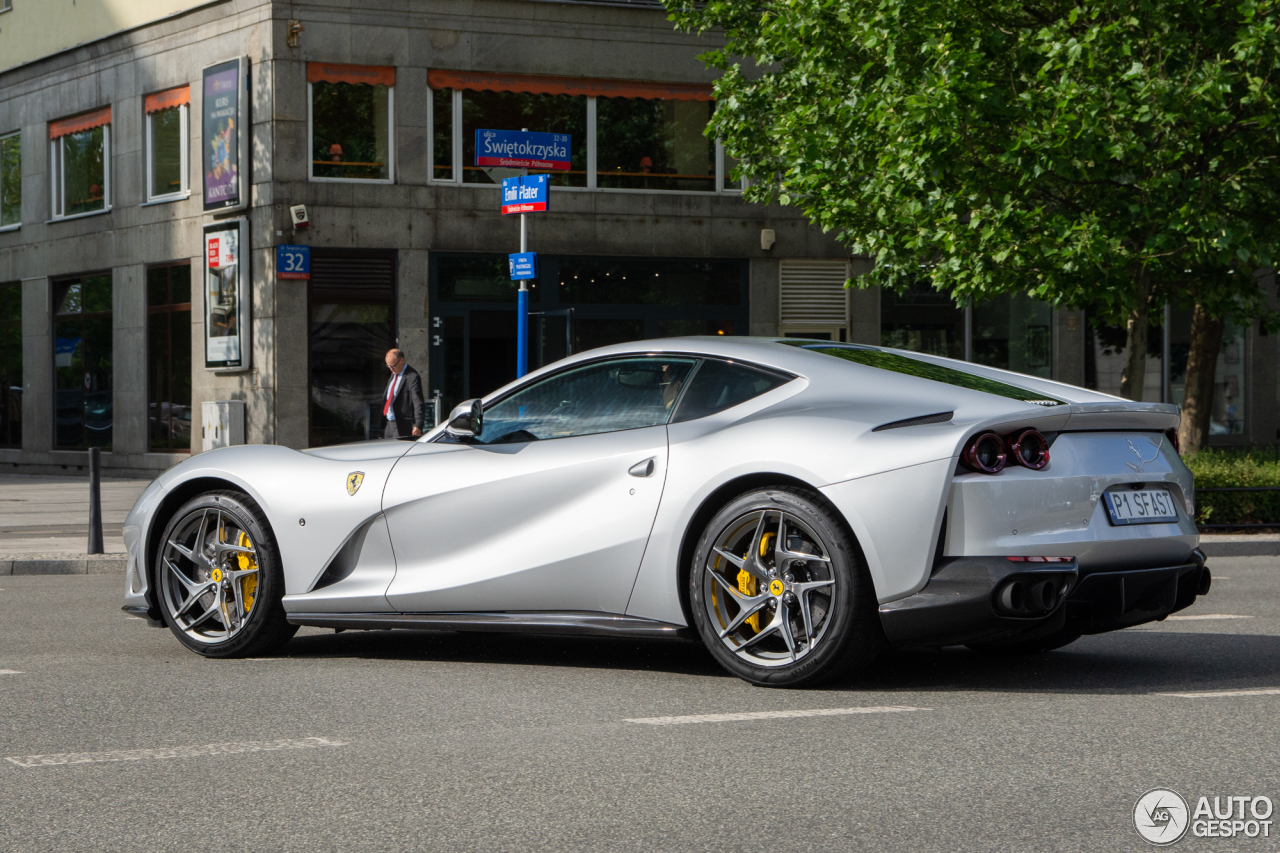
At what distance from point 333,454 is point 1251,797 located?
4112 millimetres

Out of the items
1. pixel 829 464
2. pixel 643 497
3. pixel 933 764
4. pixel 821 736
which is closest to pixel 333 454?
pixel 643 497

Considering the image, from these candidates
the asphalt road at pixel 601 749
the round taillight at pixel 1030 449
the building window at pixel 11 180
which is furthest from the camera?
the building window at pixel 11 180

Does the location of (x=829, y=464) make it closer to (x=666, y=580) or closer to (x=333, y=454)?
(x=666, y=580)

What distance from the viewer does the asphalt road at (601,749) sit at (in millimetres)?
3777

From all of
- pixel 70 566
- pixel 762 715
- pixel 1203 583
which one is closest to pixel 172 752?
pixel 762 715

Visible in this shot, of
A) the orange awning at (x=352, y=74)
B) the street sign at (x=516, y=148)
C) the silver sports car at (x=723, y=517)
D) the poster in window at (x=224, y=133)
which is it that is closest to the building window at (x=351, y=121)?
the orange awning at (x=352, y=74)

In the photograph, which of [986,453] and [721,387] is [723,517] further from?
[986,453]

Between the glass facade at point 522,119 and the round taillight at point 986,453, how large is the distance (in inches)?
717

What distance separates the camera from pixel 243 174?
2245cm

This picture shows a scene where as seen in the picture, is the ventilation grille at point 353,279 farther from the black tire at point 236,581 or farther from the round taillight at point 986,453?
the round taillight at point 986,453

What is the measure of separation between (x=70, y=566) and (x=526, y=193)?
5592 mm

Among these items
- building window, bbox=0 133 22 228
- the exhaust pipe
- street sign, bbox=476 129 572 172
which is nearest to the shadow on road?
the exhaust pipe

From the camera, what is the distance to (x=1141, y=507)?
5.74 meters

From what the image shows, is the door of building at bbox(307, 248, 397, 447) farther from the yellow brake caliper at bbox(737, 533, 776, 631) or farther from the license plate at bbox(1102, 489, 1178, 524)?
the license plate at bbox(1102, 489, 1178, 524)
